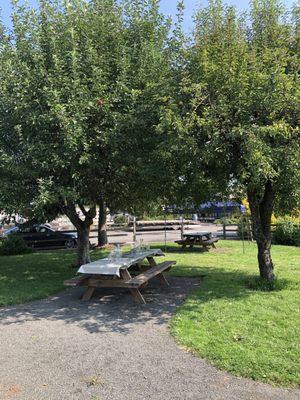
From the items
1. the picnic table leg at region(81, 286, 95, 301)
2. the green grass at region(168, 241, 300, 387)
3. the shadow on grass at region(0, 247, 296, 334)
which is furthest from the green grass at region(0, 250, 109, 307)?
the green grass at region(168, 241, 300, 387)

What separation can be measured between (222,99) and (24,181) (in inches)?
182

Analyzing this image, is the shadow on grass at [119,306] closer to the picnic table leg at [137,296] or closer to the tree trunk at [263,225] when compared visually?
the picnic table leg at [137,296]

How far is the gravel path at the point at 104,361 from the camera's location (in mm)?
4152

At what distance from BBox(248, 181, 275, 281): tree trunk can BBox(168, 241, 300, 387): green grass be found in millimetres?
430

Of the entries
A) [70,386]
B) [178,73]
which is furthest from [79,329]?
[178,73]

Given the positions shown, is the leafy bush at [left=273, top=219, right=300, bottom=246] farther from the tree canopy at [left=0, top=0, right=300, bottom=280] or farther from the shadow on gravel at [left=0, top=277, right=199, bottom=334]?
the shadow on gravel at [left=0, top=277, right=199, bottom=334]

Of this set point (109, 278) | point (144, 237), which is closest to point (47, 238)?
point (144, 237)

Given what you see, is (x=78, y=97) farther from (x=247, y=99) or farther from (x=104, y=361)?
(x=104, y=361)

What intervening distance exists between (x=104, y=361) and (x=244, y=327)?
216cm

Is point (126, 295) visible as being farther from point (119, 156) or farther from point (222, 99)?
point (222, 99)

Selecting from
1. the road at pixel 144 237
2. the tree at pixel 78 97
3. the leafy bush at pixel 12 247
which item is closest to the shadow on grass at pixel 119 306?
the tree at pixel 78 97

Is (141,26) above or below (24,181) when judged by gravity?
above

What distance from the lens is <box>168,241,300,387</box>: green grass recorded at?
4656 mm

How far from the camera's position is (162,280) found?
966 cm
